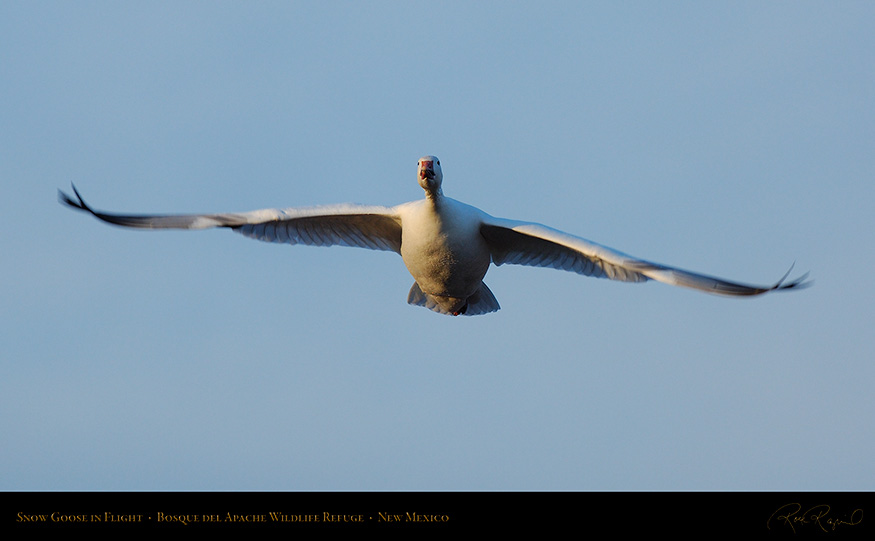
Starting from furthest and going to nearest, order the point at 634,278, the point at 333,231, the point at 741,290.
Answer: the point at 333,231
the point at 634,278
the point at 741,290

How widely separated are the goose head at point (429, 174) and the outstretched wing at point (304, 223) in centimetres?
91

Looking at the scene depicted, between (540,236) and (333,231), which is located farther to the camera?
(333,231)

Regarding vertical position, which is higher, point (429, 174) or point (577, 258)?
point (429, 174)

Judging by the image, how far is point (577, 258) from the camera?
2016 cm

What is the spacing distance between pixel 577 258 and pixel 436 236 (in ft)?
7.49

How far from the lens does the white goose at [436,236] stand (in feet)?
63.3

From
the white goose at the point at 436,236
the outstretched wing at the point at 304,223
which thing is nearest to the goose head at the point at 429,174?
the white goose at the point at 436,236

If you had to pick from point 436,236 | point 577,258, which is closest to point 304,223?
point 436,236

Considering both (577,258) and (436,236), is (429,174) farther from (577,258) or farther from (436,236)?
(577,258)
